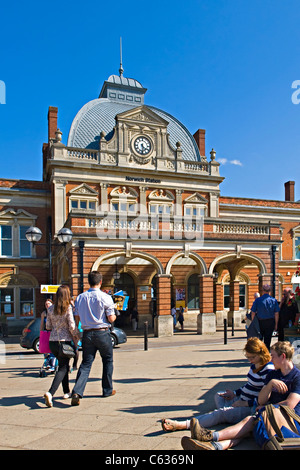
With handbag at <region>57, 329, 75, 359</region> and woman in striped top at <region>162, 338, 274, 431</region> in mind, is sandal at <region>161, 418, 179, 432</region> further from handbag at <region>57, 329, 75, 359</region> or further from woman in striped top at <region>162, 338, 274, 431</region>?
handbag at <region>57, 329, 75, 359</region>

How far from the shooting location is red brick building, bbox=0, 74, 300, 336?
20406 mm

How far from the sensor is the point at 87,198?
2445 centimetres

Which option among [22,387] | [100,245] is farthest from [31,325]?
[22,387]

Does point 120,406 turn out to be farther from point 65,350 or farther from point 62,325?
point 62,325

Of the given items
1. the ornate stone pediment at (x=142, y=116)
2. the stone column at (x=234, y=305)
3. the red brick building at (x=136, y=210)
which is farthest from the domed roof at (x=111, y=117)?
the stone column at (x=234, y=305)

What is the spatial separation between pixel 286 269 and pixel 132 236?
18.6 m

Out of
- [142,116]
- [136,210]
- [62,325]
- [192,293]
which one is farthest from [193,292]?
[62,325]

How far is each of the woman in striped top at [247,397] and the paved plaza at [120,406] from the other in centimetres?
37

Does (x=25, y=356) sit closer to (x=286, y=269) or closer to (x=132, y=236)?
(x=132, y=236)

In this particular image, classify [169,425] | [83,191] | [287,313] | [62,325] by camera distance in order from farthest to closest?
[83,191] < [287,313] < [62,325] < [169,425]

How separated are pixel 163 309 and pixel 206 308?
89.0 inches

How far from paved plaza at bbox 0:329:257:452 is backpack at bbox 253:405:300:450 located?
0.37 metres

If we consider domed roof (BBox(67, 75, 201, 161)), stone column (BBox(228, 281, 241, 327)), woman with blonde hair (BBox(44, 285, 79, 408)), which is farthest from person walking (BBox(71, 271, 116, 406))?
domed roof (BBox(67, 75, 201, 161))

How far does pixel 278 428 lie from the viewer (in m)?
3.78
